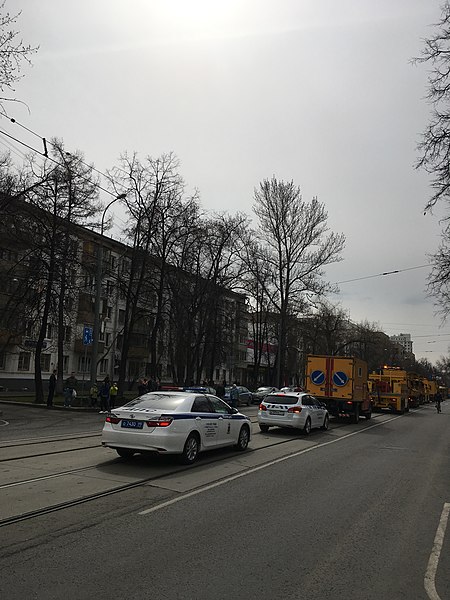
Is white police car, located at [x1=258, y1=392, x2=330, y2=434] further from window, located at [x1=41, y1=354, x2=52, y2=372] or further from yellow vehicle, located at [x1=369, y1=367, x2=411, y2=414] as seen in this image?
window, located at [x1=41, y1=354, x2=52, y2=372]

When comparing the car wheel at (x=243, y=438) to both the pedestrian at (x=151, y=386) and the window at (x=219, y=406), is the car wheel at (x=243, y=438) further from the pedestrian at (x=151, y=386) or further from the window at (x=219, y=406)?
the pedestrian at (x=151, y=386)

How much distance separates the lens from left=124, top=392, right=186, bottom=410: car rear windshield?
34.7ft

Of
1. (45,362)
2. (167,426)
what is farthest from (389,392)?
(167,426)

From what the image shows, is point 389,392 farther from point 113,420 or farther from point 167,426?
point 113,420

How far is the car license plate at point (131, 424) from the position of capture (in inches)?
393

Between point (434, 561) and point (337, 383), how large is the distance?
60.7 ft

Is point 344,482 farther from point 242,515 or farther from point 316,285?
point 316,285

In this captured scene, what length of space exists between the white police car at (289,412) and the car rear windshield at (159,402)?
7.41 meters

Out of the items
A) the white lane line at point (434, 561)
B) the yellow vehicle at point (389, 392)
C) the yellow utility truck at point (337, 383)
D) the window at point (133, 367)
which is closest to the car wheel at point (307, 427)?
the yellow utility truck at point (337, 383)

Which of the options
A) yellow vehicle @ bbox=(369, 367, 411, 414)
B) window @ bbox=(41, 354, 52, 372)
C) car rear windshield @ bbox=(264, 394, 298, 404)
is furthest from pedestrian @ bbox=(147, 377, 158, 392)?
window @ bbox=(41, 354, 52, 372)

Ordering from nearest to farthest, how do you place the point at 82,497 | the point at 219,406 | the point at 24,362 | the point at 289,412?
the point at 82,497, the point at 219,406, the point at 289,412, the point at 24,362

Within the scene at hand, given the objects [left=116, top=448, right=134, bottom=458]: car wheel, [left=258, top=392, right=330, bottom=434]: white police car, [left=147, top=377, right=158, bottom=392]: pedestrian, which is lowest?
[left=116, top=448, right=134, bottom=458]: car wheel

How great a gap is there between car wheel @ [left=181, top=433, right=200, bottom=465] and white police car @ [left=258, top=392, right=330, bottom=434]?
7239mm

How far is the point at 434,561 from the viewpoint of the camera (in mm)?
5527
